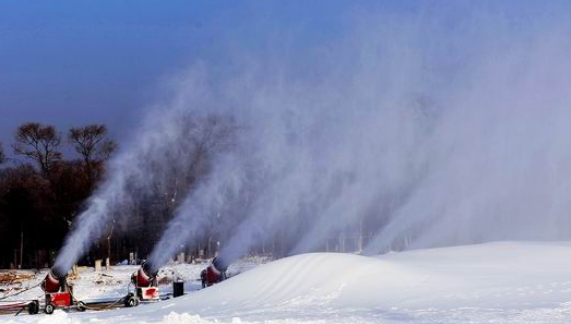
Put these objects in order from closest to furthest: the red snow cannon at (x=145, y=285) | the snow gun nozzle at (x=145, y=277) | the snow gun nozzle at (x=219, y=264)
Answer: the red snow cannon at (x=145, y=285), the snow gun nozzle at (x=145, y=277), the snow gun nozzle at (x=219, y=264)

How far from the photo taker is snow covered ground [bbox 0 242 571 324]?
648 inches

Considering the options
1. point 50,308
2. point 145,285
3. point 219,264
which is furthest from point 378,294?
point 50,308

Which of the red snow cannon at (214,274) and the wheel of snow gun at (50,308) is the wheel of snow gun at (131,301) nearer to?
the wheel of snow gun at (50,308)

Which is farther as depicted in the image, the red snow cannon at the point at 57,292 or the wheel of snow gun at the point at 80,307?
the wheel of snow gun at the point at 80,307

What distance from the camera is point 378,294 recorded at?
19922 mm

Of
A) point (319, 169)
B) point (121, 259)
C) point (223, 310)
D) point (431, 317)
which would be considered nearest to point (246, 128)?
point (319, 169)

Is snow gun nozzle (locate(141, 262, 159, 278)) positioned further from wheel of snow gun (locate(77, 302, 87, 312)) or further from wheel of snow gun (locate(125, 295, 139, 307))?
wheel of snow gun (locate(77, 302, 87, 312))

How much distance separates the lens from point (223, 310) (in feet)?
63.8

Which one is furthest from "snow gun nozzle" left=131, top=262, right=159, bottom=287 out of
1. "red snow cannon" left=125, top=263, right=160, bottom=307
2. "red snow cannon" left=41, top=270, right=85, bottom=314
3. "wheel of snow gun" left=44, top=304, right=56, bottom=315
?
"wheel of snow gun" left=44, top=304, right=56, bottom=315

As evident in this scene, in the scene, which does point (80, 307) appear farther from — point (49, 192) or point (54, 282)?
point (49, 192)

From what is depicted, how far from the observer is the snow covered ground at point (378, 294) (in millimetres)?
Answer: 16469

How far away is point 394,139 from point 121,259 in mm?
35959

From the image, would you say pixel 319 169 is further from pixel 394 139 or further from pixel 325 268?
pixel 325 268

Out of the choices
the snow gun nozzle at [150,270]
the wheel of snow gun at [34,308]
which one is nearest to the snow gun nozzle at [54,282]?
the wheel of snow gun at [34,308]
